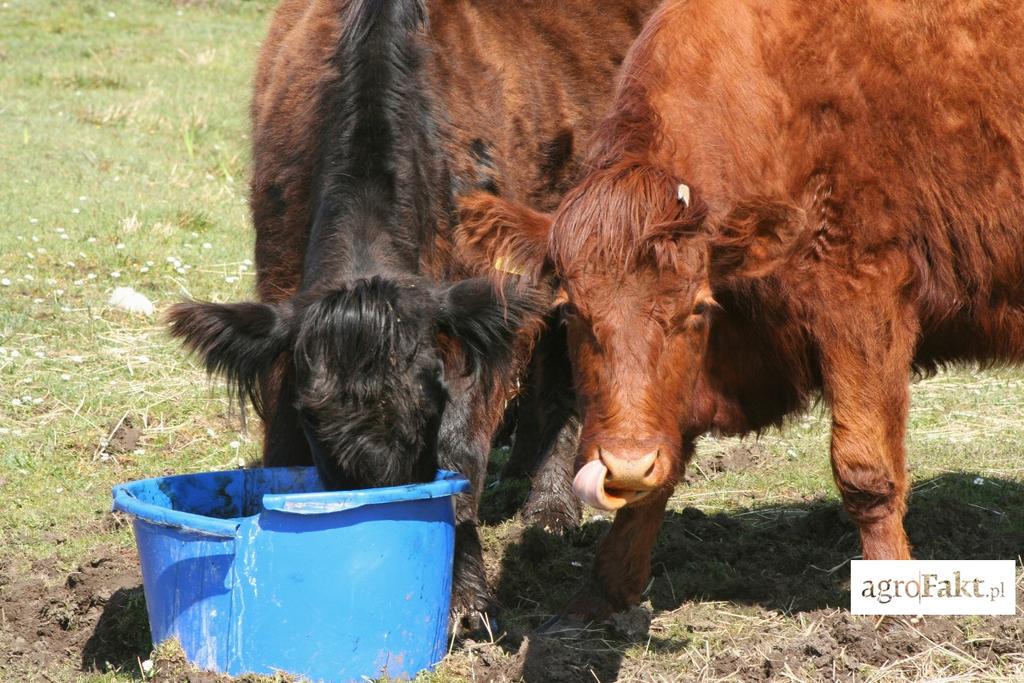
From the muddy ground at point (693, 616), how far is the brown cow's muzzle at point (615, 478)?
0.78 m

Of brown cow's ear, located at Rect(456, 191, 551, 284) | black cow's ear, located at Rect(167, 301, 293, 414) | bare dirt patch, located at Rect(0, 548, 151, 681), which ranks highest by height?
brown cow's ear, located at Rect(456, 191, 551, 284)

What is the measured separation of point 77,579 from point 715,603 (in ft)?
7.60

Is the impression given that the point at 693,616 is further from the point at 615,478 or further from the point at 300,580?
the point at 300,580

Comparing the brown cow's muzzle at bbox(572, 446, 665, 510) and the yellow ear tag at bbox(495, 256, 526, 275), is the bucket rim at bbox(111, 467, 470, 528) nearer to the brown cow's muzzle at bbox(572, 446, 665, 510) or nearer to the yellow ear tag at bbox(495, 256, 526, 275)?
the brown cow's muzzle at bbox(572, 446, 665, 510)

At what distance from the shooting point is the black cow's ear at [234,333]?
400 centimetres

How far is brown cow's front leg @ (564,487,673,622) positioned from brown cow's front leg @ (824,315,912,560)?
2.16ft

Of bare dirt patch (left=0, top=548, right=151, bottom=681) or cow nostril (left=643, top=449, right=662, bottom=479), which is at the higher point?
cow nostril (left=643, top=449, right=662, bottom=479)

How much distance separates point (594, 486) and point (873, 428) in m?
1.30

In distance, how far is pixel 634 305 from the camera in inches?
137

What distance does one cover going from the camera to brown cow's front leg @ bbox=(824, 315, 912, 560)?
4.09 metres

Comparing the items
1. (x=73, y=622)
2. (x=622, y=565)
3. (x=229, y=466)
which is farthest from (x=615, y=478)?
(x=229, y=466)

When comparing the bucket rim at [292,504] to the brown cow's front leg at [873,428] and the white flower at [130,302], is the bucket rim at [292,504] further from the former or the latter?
the white flower at [130,302]

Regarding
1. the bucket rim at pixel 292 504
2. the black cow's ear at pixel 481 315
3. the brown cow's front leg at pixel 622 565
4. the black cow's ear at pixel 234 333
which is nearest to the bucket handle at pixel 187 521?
the bucket rim at pixel 292 504

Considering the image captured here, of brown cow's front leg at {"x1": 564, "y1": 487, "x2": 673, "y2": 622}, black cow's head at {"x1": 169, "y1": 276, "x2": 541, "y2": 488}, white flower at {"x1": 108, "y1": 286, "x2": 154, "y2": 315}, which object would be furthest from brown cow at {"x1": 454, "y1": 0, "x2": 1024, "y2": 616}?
white flower at {"x1": 108, "y1": 286, "x2": 154, "y2": 315}
